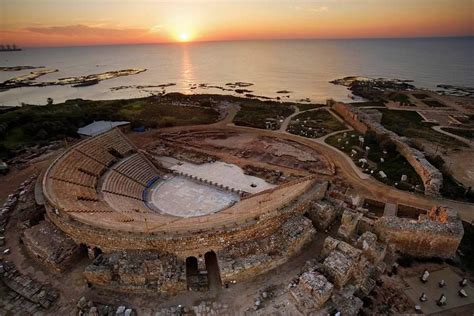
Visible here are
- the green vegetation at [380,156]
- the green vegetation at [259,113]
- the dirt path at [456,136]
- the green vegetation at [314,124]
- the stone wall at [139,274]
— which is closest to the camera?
the stone wall at [139,274]

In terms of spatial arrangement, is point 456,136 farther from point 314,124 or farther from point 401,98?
point 401,98

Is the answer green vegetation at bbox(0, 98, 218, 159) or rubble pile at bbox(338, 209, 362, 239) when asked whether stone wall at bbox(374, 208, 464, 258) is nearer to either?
rubble pile at bbox(338, 209, 362, 239)

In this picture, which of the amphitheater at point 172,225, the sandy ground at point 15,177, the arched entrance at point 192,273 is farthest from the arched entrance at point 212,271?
the sandy ground at point 15,177

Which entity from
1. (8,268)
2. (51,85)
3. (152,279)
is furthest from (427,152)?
(51,85)

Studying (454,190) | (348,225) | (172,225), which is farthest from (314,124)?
(172,225)

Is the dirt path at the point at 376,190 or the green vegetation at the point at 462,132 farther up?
the green vegetation at the point at 462,132

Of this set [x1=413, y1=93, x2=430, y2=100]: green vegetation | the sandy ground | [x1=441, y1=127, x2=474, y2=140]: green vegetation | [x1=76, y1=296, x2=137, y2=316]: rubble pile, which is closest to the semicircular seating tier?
[x1=76, y1=296, x2=137, y2=316]: rubble pile

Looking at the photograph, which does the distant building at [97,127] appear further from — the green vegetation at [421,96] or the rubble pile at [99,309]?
the green vegetation at [421,96]
